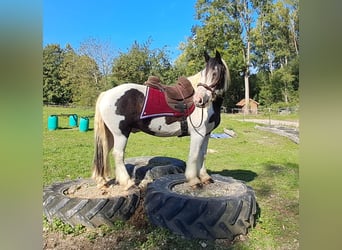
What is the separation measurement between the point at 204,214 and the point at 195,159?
285 mm

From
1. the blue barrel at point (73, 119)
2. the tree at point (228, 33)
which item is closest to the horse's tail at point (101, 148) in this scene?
the blue barrel at point (73, 119)

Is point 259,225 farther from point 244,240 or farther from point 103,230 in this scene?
point 103,230

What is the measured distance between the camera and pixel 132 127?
1.46m

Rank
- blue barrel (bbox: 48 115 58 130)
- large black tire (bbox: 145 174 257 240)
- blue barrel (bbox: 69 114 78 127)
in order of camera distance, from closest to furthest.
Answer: large black tire (bbox: 145 174 257 240), blue barrel (bbox: 48 115 58 130), blue barrel (bbox: 69 114 78 127)

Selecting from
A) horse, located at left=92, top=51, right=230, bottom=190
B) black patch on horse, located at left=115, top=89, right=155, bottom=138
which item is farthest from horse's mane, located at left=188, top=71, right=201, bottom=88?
black patch on horse, located at left=115, top=89, right=155, bottom=138

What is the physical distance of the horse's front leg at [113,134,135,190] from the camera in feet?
4.75

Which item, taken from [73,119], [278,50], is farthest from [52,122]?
[278,50]

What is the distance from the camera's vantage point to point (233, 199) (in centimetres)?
128

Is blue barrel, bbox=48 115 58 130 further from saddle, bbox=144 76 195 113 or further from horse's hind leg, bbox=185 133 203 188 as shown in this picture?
horse's hind leg, bbox=185 133 203 188

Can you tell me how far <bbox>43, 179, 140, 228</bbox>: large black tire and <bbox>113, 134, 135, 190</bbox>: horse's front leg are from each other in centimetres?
10

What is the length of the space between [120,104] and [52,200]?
0.52m

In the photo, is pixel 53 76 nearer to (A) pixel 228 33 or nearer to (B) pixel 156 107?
(B) pixel 156 107
